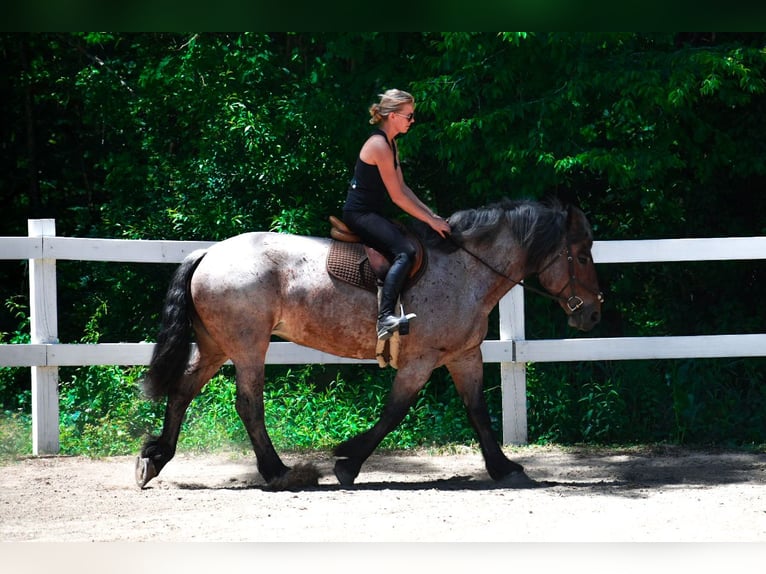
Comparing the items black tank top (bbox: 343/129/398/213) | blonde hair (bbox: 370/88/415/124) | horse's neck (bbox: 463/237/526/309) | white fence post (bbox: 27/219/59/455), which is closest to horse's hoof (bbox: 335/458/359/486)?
horse's neck (bbox: 463/237/526/309)

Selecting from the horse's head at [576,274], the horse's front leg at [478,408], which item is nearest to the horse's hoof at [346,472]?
the horse's front leg at [478,408]

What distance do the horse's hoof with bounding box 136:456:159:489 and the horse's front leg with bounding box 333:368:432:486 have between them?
121 centimetres

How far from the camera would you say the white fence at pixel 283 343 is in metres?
8.21

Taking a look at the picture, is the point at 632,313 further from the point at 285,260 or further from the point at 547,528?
the point at 547,528

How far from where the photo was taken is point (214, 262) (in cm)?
688

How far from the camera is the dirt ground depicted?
530 centimetres

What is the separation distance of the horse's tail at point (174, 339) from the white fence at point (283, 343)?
1.33m

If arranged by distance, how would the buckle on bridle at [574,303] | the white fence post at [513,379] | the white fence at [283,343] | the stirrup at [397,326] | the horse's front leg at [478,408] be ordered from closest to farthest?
the stirrup at [397,326], the horse's front leg at [478,408], the buckle on bridle at [574,303], the white fence at [283,343], the white fence post at [513,379]

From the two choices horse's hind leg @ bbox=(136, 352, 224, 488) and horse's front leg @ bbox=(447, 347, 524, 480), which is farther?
horse's front leg @ bbox=(447, 347, 524, 480)

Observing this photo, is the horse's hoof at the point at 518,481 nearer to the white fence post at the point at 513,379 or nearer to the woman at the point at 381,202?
the woman at the point at 381,202

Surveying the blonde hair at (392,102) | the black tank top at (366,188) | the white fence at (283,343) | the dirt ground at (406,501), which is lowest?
the dirt ground at (406,501)

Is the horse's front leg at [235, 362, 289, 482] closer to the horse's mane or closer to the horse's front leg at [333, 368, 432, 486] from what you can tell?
the horse's front leg at [333, 368, 432, 486]

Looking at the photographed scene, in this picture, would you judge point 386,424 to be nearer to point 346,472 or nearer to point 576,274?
point 346,472

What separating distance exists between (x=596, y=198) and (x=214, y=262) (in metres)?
5.67
